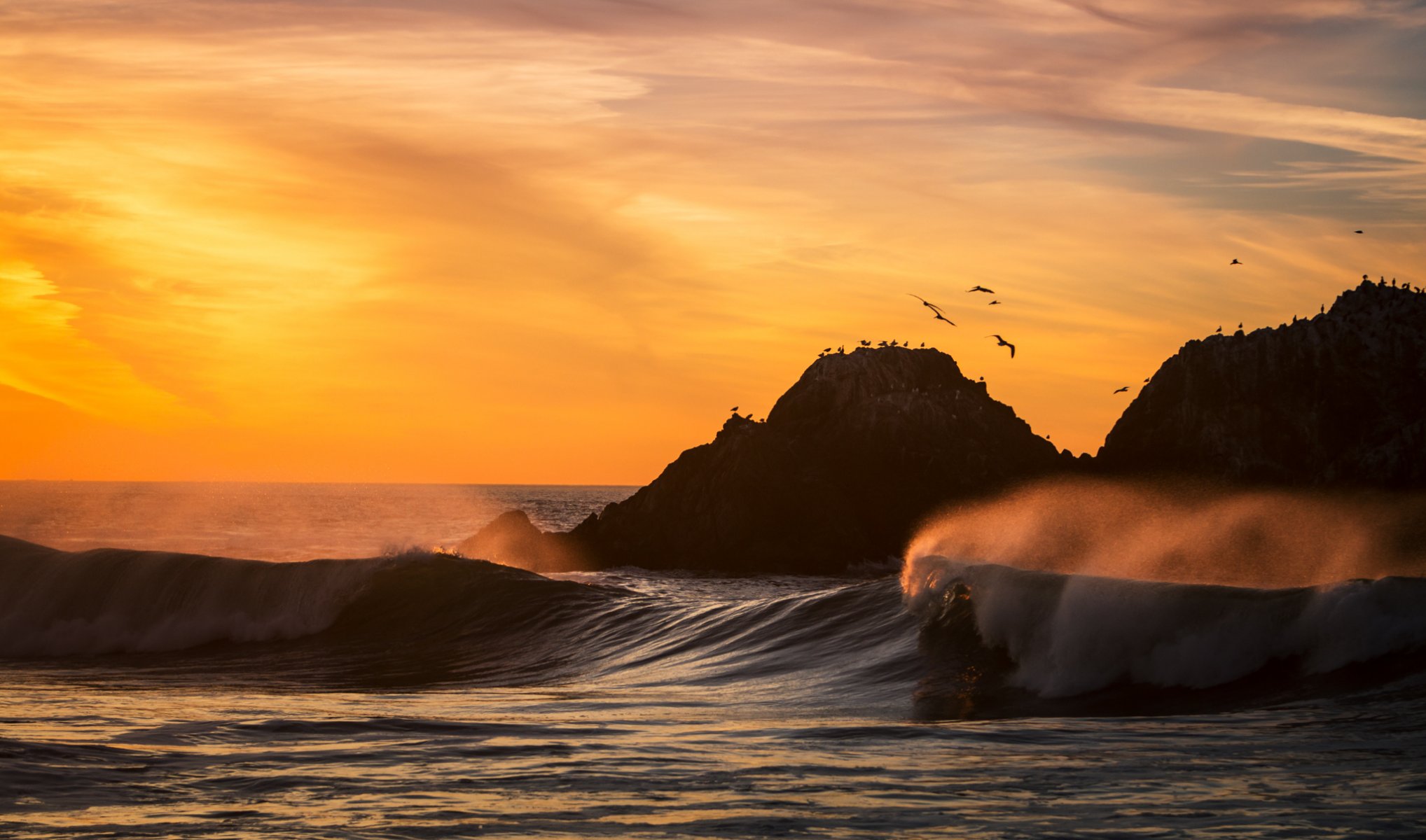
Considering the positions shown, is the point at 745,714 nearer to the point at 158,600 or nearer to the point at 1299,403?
the point at 158,600

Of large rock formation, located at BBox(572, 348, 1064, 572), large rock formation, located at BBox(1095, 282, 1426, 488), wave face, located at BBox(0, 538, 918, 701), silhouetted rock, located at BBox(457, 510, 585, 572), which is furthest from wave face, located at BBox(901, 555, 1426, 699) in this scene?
large rock formation, located at BBox(1095, 282, 1426, 488)

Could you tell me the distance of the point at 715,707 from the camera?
17.5 meters

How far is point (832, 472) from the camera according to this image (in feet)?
243

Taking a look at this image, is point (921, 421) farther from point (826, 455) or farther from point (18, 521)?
point (18, 521)

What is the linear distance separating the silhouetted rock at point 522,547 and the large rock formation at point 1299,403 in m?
32.1

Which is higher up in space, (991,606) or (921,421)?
(921,421)

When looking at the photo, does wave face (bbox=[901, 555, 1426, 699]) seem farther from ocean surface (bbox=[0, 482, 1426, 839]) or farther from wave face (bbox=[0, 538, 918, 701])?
wave face (bbox=[0, 538, 918, 701])

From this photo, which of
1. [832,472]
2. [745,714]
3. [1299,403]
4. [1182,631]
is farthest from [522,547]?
[1182,631]

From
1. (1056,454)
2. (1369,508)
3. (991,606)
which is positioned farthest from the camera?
(1056,454)

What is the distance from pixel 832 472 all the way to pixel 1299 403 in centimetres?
2712

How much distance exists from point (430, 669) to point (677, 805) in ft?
54.6

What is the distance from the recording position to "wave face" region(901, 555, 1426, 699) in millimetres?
15688

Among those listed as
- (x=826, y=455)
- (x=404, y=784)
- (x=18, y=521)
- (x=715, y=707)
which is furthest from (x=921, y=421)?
(x=18, y=521)

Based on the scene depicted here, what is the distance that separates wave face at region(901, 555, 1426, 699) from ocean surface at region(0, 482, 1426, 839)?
0.04 meters
